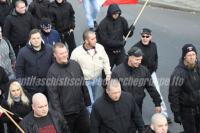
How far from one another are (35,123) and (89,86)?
7.93 ft

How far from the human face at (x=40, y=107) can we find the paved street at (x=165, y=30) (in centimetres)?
393

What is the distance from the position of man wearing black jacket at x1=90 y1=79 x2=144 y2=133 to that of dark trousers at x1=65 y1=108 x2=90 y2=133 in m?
0.88

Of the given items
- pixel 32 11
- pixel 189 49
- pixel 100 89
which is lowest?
pixel 100 89

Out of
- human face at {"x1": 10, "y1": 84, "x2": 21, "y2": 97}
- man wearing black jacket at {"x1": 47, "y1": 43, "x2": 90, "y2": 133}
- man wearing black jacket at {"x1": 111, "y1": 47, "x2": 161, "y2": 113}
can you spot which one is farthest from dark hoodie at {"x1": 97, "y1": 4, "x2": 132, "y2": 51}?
human face at {"x1": 10, "y1": 84, "x2": 21, "y2": 97}

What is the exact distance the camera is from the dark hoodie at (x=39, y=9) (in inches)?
444

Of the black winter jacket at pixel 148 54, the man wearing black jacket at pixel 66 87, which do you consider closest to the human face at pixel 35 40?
the man wearing black jacket at pixel 66 87

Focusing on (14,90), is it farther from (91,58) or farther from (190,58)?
(190,58)

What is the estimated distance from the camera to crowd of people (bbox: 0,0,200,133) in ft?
23.5

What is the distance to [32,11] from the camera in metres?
11.5

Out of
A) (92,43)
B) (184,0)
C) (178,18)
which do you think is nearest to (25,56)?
(92,43)

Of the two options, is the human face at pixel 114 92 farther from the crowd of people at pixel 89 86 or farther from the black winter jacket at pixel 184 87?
the black winter jacket at pixel 184 87

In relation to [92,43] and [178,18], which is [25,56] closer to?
[92,43]

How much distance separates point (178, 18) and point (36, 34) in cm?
833

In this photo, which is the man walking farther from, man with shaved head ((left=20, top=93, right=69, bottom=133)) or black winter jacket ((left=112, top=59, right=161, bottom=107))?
man with shaved head ((left=20, top=93, right=69, bottom=133))
